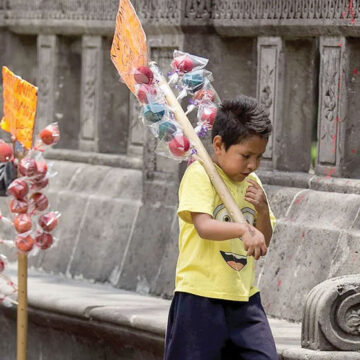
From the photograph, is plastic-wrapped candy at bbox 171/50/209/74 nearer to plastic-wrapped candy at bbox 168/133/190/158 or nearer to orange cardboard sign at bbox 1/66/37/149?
plastic-wrapped candy at bbox 168/133/190/158

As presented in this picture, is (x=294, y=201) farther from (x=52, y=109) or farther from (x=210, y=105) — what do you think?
(x=52, y=109)

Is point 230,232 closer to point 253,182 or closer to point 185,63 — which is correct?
point 253,182

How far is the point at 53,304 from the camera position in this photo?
9758 mm

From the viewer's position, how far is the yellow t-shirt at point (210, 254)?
7.10 meters

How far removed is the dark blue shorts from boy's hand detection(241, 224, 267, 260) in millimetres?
368

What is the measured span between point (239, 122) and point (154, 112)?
371 mm

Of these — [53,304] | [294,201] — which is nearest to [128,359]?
[53,304]

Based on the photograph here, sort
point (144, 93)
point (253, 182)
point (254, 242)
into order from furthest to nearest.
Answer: point (144, 93) → point (253, 182) → point (254, 242)

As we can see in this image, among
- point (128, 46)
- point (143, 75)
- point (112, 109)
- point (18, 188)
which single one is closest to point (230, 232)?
point (143, 75)

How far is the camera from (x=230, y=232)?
273 inches

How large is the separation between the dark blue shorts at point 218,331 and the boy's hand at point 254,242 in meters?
0.37

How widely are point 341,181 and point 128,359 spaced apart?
1453 mm

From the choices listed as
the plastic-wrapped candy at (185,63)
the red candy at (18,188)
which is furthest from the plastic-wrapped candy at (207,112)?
the red candy at (18,188)

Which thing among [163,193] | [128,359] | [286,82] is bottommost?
[128,359]
